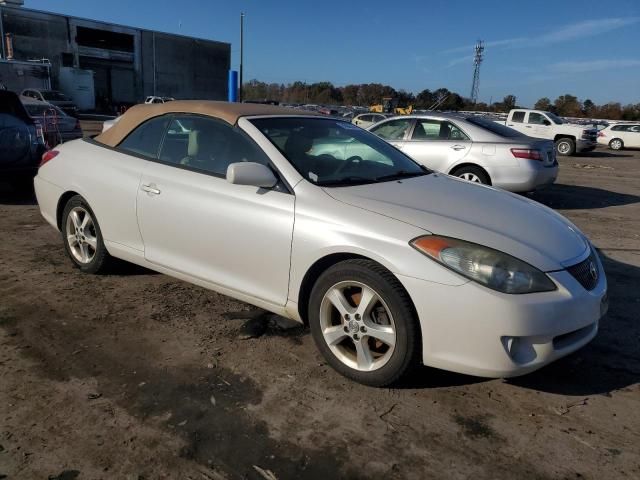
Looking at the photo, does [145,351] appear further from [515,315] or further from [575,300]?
[575,300]

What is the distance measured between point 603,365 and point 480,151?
221 inches

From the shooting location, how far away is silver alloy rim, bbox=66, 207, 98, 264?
4.39 metres

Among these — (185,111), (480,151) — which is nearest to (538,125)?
(480,151)

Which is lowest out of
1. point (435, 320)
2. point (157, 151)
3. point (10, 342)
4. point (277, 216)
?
point (10, 342)

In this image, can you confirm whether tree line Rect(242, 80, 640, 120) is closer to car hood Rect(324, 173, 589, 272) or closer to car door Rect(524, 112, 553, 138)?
car door Rect(524, 112, 553, 138)

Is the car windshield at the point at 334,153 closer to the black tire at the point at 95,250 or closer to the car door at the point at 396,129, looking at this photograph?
the black tire at the point at 95,250

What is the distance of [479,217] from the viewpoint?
9.89 feet

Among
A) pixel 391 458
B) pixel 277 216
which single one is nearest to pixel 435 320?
pixel 391 458

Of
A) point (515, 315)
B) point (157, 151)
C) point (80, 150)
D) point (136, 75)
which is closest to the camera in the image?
point (515, 315)

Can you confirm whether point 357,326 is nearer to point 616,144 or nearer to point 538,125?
point 538,125

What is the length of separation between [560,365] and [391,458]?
1.50m

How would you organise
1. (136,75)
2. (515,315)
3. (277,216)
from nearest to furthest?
(515,315) < (277,216) < (136,75)

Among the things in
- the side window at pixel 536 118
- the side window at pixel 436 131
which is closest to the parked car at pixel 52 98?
the side window at pixel 536 118

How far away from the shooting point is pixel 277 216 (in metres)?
3.12
